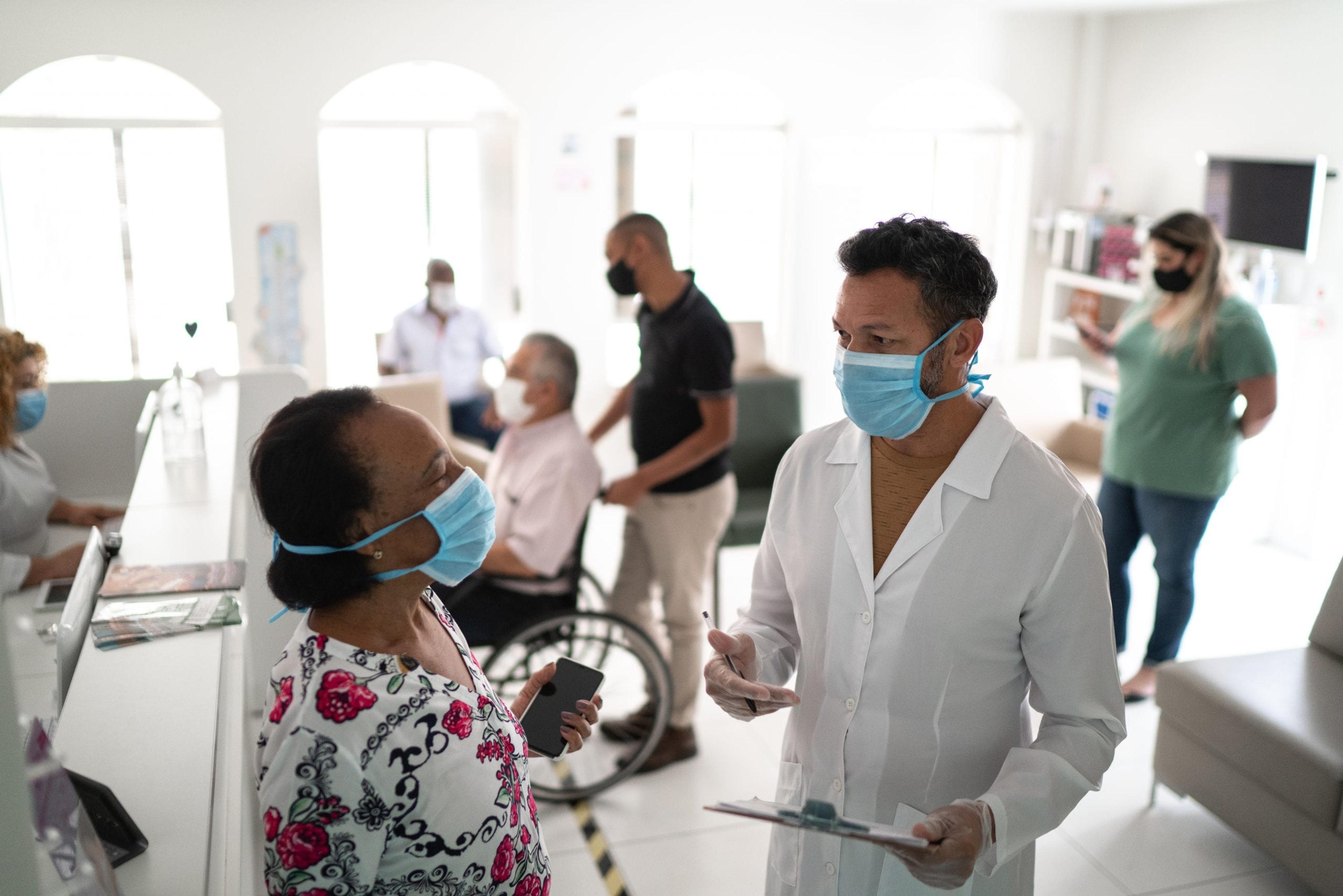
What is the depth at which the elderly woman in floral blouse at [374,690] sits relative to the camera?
3.76 feet

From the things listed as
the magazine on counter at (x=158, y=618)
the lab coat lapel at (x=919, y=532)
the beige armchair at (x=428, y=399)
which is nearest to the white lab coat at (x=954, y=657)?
the lab coat lapel at (x=919, y=532)

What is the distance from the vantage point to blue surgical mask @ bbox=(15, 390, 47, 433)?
2.56 metres

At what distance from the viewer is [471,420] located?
5715 millimetres

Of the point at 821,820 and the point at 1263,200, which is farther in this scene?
the point at 1263,200

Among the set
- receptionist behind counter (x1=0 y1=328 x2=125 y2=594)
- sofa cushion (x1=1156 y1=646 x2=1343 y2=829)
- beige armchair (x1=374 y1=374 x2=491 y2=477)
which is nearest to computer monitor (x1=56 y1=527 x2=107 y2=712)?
receptionist behind counter (x1=0 y1=328 x2=125 y2=594)

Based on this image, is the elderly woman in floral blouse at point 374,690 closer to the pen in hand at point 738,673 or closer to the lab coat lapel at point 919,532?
the pen in hand at point 738,673

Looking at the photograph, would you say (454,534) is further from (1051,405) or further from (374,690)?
(1051,405)

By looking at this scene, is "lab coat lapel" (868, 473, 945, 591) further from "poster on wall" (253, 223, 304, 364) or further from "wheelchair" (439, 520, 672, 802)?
"poster on wall" (253, 223, 304, 364)

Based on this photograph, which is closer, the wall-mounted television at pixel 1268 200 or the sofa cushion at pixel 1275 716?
the sofa cushion at pixel 1275 716

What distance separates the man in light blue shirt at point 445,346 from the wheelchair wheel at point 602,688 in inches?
92.5

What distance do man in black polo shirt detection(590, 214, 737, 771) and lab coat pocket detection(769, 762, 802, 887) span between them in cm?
154

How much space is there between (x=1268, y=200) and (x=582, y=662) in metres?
4.61

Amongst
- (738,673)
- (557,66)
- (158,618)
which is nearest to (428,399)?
(557,66)

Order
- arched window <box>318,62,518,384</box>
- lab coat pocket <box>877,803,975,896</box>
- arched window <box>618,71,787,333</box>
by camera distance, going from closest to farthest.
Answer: lab coat pocket <box>877,803,975,896</box>
arched window <box>618,71,787,333</box>
arched window <box>318,62,518,384</box>
